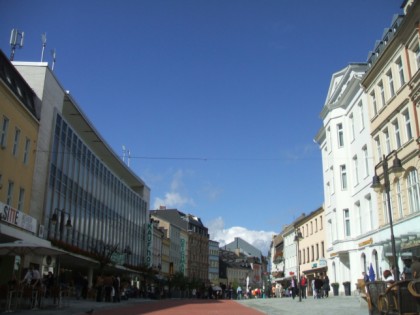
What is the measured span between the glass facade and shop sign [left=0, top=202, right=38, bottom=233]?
273 centimetres

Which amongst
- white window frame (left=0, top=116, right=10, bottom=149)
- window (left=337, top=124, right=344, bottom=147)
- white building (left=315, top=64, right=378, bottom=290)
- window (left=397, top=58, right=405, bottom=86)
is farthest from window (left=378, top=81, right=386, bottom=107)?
white window frame (left=0, top=116, right=10, bottom=149)

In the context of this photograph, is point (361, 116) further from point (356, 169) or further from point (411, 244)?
point (411, 244)

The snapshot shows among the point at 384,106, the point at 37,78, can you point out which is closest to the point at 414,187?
the point at 384,106

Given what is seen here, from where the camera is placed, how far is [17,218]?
91.8ft

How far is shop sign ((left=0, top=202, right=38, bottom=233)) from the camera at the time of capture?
2606 centimetres

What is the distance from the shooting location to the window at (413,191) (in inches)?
998

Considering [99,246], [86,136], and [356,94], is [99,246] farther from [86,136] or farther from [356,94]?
[356,94]

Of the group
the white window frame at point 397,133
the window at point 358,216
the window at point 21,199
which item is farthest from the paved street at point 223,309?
the window at point 358,216

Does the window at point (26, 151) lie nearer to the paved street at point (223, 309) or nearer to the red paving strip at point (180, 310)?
the paved street at point (223, 309)

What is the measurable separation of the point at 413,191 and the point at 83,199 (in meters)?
26.2

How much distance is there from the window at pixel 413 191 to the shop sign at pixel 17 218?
2080 centimetres

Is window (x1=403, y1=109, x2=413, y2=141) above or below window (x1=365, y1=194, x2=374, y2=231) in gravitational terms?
above

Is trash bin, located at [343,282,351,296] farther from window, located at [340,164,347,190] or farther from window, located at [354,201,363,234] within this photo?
window, located at [340,164,347,190]

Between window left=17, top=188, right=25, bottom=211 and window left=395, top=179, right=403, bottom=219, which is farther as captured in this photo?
window left=17, top=188, right=25, bottom=211
